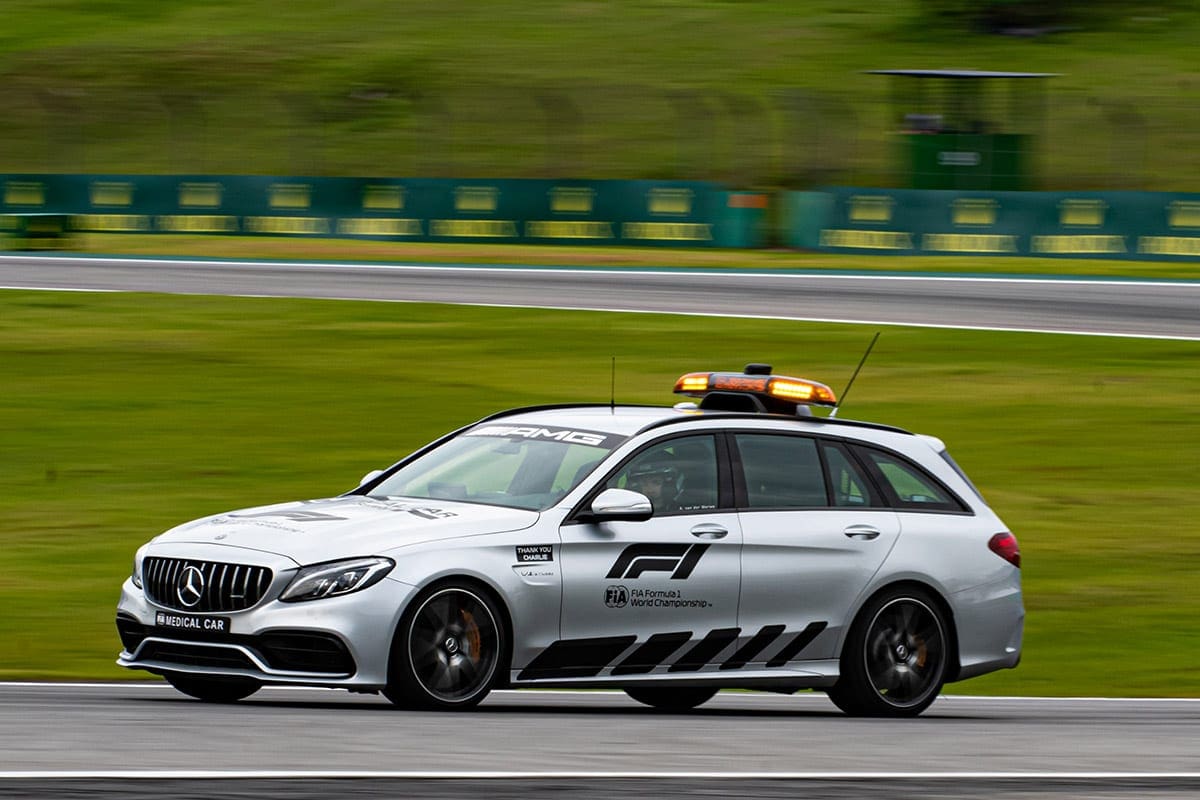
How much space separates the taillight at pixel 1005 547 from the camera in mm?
10648

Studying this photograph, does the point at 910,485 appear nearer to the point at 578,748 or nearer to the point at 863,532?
the point at 863,532

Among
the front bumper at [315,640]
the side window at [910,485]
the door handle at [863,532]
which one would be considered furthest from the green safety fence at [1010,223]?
the front bumper at [315,640]

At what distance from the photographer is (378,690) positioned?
869 cm

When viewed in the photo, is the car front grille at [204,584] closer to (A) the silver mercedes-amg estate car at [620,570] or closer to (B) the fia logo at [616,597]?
(A) the silver mercedes-amg estate car at [620,570]

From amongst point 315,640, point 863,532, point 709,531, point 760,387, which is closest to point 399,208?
point 760,387

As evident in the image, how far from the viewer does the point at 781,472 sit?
401 inches

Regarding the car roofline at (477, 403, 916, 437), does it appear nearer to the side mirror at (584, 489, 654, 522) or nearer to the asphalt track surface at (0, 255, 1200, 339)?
the side mirror at (584, 489, 654, 522)

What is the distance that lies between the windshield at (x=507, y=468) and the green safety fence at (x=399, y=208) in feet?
81.9

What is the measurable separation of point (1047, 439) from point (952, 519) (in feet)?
30.2

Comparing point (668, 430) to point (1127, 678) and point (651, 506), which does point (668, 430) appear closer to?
point (651, 506)

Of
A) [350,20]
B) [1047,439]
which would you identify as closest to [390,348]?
[1047,439]

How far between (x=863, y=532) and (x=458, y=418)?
31.7ft

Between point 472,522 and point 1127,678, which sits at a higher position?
point 472,522

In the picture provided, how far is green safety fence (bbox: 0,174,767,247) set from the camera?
115 feet
